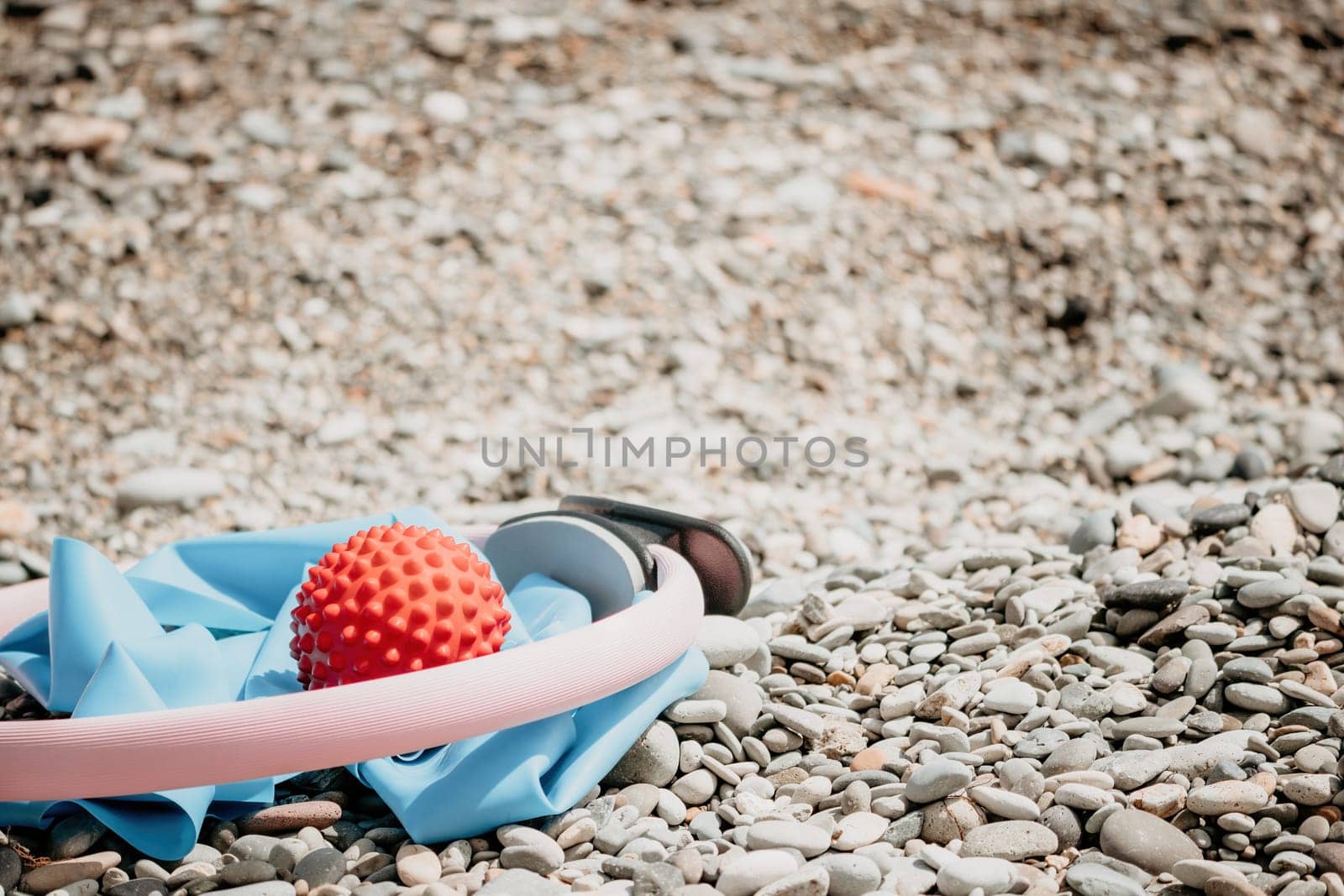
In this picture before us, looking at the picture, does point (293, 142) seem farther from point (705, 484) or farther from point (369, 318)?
point (705, 484)

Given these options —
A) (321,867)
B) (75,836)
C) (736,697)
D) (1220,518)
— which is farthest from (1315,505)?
(75,836)

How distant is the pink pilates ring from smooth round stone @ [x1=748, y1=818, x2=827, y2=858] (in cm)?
43

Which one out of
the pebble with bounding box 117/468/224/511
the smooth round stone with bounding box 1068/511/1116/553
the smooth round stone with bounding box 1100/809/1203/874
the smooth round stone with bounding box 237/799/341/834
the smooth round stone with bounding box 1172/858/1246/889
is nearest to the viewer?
the smooth round stone with bounding box 1172/858/1246/889

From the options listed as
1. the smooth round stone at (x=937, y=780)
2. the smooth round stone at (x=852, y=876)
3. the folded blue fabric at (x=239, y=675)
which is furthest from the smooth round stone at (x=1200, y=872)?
the folded blue fabric at (x=239, y=675)

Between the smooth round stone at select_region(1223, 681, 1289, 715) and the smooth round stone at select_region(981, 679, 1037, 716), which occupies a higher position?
the smooth round stone at select_region(1223, 681, 1289, 715)

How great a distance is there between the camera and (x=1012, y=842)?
2006 millimetres

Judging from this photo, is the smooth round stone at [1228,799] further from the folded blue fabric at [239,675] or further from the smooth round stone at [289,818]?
the smooth round stone at [289,818]

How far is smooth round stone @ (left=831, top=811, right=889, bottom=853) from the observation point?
207 cm

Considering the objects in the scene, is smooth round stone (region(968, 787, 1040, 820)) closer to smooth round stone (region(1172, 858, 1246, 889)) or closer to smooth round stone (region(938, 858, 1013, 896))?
smooth round stone (region(938, 858, 1013, 896))

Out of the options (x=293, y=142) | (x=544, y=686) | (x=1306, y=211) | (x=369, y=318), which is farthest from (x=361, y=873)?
(x=1306, y=211)

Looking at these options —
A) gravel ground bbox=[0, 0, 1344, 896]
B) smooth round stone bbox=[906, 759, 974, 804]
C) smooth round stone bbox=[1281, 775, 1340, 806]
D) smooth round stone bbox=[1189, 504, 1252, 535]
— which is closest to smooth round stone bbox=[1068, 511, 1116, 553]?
gravel ground bbox=[0, 0, 1344, 896]

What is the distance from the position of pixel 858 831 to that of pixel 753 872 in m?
0.25

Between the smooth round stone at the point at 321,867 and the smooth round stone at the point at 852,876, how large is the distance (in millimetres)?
714

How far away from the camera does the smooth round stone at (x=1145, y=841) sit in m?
1.93
